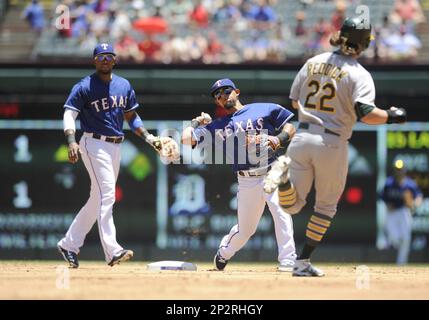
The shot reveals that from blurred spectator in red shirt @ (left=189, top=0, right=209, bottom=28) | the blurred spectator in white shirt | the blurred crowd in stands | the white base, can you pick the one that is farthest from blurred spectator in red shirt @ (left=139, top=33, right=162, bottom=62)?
the white base

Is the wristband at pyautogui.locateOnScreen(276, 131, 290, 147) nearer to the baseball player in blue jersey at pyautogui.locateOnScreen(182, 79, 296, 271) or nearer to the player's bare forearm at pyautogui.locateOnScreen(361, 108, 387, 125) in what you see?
the baseball player in blue jersey at pyautogui.locateOnScreen(182, 79, 296, 271)

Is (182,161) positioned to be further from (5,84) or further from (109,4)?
(109,4)

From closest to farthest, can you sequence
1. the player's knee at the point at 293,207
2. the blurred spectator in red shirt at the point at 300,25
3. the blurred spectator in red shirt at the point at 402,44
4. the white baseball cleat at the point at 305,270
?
the player's knee at the point at 293,207, the white baseball cleat at the point at 305,270, the blurred spectator in red shirt at the point at 402,44, the blurred spectator in red shirt at the point at 300,25

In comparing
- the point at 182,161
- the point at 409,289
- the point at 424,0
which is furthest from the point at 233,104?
the point at 424,0

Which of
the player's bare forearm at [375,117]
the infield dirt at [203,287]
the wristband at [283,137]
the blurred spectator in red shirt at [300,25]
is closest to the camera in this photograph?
the infield dirt at [203,287]

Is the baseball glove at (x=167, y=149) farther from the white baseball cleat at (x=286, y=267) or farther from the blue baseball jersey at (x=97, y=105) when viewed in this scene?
the white baseball cleat at (x=286, y=267)

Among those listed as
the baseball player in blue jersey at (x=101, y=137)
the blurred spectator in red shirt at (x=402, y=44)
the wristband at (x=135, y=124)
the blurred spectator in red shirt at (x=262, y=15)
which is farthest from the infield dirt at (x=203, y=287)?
the blurred spectator in red shirt at (x=262, y=15)

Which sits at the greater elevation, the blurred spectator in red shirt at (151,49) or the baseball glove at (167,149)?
the blurred spectator in red shirt at (151,49)
